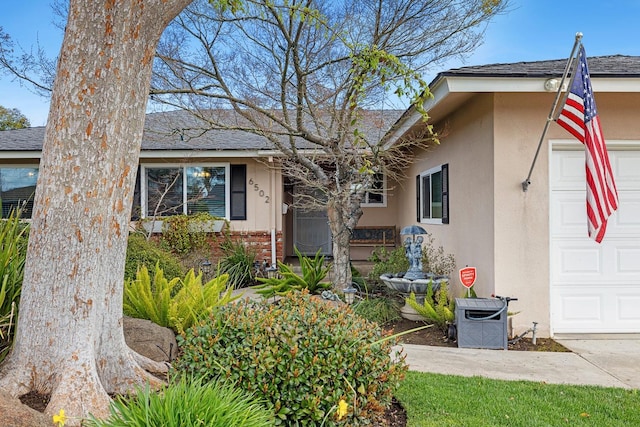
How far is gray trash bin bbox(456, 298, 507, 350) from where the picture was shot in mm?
5406

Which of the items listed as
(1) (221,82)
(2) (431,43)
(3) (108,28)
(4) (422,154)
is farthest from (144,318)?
(4) (422,154)

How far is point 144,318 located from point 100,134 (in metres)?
1.96

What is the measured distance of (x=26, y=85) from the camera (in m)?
7.15

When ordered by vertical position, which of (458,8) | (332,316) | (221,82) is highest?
(458,8)

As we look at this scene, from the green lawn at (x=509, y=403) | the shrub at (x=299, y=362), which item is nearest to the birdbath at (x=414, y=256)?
the green lawn at (x=509, y=403)

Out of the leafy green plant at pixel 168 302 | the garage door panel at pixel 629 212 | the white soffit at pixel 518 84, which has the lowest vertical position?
the leafy green plant at pixel 168 302

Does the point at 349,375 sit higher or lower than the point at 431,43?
lower

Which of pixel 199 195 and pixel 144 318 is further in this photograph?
pixel 199 195

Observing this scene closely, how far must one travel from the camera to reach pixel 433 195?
875 centimetres

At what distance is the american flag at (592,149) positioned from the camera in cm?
468

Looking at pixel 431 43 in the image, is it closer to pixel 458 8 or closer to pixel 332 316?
pixel 458 8

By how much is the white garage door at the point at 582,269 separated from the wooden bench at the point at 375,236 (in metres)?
6.78

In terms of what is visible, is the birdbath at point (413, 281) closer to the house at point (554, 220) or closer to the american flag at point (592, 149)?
the house at point (554, 220)

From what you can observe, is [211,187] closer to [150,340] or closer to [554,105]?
[150,340]
